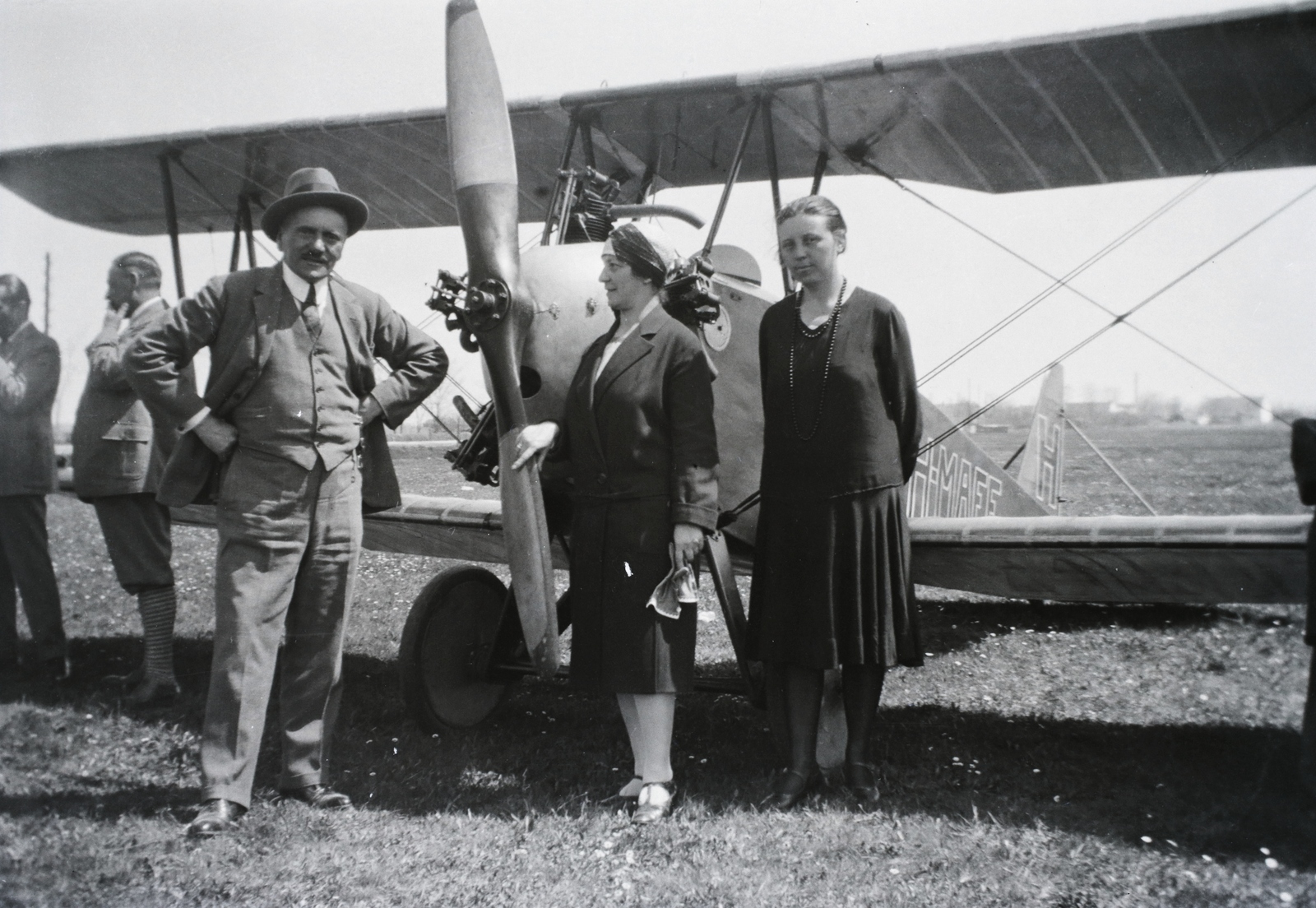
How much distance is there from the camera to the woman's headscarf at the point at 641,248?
3.07m

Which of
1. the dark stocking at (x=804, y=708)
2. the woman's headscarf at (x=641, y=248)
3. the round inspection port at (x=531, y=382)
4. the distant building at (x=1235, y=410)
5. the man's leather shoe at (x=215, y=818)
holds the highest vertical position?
the woman's headscarf at (x=641, y=248)

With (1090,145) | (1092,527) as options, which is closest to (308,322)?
(1092,527)

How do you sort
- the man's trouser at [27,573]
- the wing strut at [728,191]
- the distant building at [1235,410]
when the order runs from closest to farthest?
1. the distant building at [1235,410]
2. the wing strut at [728,191]
3. the man's trouser at [27,573]

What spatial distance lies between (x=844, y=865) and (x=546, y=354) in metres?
1.92

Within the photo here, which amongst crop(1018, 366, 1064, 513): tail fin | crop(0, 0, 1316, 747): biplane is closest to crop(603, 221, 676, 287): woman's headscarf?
crop(0, 0, 1316, 747): biplane

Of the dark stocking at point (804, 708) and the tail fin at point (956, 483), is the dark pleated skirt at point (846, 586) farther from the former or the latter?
the tail fin at point (956, 483)

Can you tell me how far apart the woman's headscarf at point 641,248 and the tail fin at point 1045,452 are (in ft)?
18.8

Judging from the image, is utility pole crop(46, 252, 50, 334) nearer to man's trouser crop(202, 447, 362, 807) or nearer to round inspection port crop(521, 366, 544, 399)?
man's trouser crop(202, 447, 362, 807)

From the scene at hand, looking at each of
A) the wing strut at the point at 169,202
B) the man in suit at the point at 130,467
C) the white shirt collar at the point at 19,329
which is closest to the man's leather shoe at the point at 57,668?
the man in suit at the point at 130,467

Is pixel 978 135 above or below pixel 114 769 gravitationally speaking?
above

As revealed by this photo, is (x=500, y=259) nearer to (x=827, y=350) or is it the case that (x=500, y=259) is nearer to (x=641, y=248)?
(x=641, y=248)

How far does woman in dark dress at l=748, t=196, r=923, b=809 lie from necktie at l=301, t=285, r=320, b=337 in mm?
1527

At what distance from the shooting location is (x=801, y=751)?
10.6ft

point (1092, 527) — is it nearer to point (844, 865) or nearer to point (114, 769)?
point (844, 865)
